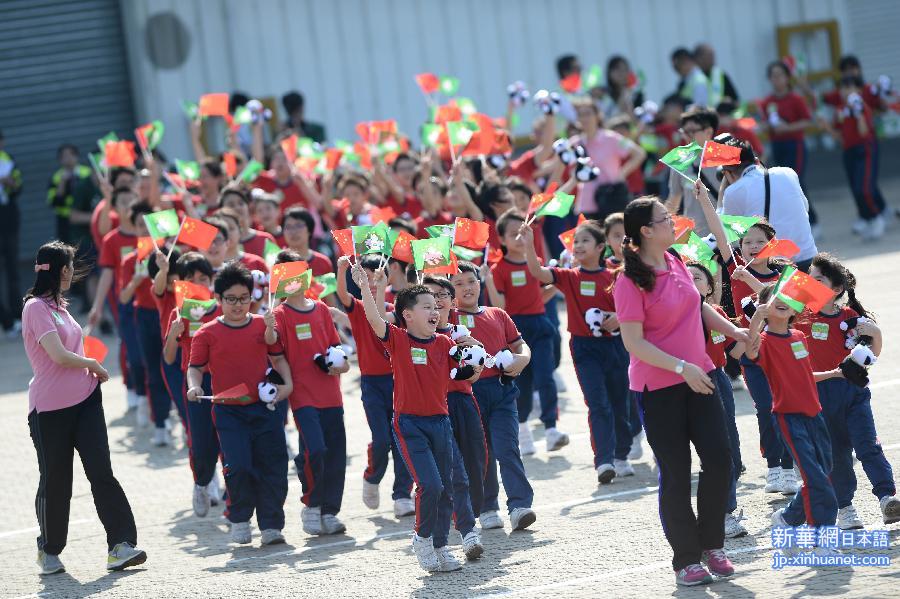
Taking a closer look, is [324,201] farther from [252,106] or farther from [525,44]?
[525,44]

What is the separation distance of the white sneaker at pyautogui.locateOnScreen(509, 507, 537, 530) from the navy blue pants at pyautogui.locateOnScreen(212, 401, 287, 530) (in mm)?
1389

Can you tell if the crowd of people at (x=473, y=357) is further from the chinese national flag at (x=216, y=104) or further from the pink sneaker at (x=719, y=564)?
the chinese national flag at (x=216, y=104)

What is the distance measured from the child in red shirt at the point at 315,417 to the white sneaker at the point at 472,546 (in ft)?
4.14

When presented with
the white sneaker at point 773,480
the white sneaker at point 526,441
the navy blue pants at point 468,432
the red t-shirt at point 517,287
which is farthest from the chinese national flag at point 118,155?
the white sneaker at point 773,480

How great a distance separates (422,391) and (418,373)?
0.09 meters

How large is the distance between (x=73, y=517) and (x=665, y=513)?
15.3 feet

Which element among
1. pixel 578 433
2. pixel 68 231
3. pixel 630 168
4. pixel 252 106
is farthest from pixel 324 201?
pixel 68 231

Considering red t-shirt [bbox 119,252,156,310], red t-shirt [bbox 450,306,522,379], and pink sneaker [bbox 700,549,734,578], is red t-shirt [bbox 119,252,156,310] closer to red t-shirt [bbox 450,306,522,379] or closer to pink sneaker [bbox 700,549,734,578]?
red t-shirt [bbox 450,306,522,379]

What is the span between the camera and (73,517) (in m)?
9.85

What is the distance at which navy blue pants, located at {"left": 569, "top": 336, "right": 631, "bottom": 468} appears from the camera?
9.20 metres

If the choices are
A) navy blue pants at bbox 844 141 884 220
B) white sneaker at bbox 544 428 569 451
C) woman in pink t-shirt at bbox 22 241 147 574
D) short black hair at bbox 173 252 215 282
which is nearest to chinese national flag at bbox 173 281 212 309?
short black hair at bbox 173 252 215 282

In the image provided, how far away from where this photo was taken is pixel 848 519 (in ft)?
23.7

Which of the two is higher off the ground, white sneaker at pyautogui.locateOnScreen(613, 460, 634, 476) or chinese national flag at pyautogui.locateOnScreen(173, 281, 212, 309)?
chinese national flag at pyautogui.locateOnScreen(173, 281, 212, 309)

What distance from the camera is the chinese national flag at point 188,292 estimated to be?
931 centimetres
